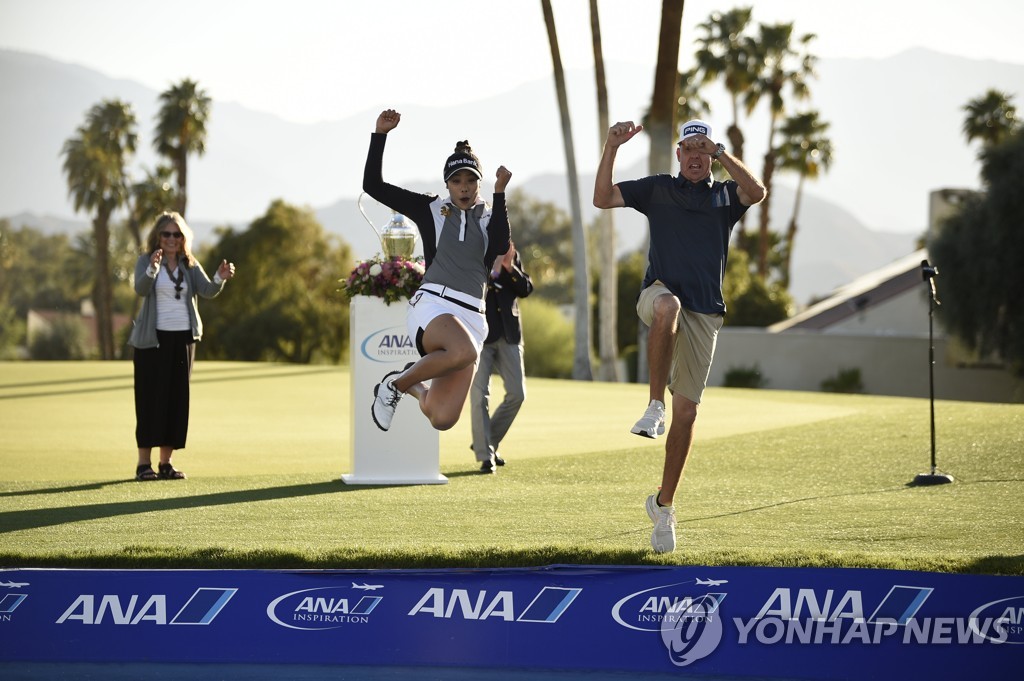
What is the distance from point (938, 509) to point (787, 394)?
13633 mm

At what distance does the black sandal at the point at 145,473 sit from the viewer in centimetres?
1089

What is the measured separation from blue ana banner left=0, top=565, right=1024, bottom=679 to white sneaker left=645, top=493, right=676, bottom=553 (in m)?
0.63

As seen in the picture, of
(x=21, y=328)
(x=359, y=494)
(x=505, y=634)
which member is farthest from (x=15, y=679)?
(x=21, y=328)

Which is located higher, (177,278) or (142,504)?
(177,278)

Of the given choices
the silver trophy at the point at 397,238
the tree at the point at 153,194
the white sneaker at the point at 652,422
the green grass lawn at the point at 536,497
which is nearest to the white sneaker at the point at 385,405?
the green grass lawn at the point at 536,497

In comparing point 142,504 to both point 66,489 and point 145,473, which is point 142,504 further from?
point 145,473

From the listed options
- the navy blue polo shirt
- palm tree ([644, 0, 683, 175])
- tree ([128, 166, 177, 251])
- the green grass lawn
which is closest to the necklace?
the green grass lawn

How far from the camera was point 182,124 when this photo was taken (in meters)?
60.3

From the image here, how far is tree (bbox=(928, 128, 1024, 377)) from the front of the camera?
3428cm

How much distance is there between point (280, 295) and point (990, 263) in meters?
34.4

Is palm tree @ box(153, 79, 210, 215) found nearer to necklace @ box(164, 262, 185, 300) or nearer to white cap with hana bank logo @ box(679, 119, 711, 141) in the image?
necklace @ box(164, 262, 185, 300)

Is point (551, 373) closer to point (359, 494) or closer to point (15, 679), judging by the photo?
point (359, 494)

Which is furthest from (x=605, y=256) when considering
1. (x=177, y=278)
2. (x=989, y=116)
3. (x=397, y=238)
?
(x=177, y=278)

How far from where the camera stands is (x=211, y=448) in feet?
45.8
